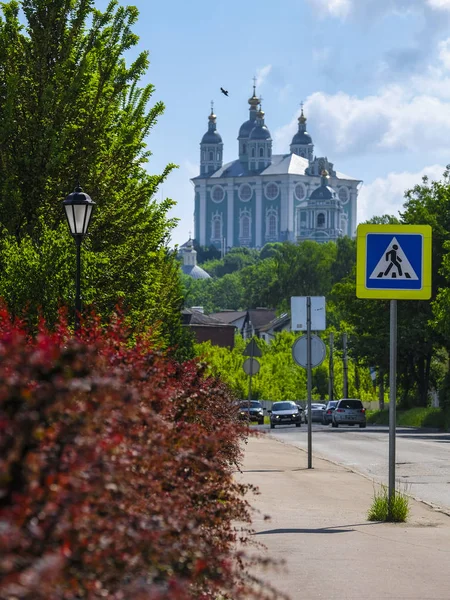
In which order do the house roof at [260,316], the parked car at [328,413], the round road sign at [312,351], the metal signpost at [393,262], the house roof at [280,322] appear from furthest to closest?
the house roof at [260,316]
the house roof at [280,322]
the parked car at [328,413]
the round road sign at [312,351]
the metal signpost at [393,262]

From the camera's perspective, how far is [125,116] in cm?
2273

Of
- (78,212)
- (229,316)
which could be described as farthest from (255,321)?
(78,212)

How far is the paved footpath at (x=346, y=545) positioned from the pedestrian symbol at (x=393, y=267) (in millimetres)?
2622

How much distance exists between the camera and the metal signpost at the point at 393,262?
576 inches

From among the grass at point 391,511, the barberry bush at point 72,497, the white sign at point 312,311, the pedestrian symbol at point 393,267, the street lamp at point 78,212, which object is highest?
the street lamp at point 78,212

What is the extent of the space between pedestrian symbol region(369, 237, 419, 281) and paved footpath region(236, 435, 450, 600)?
262 cm

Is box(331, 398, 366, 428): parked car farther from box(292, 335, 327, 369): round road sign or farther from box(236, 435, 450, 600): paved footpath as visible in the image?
box(236, 435, 450, 600): paved footpath

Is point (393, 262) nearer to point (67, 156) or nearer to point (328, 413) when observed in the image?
point (67, 156)

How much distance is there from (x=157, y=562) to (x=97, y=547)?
47 cm

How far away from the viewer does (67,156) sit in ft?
63.6

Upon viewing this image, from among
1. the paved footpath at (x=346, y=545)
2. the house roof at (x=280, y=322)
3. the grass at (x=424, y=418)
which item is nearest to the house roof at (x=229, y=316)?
the house roof at (x=280, y=322)

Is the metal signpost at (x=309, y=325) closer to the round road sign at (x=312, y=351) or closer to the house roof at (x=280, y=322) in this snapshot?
the round road sign at (x=312, y=351)

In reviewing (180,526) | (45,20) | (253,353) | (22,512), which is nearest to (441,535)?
(180,526)

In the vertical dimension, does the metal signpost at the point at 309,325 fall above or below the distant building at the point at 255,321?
below
